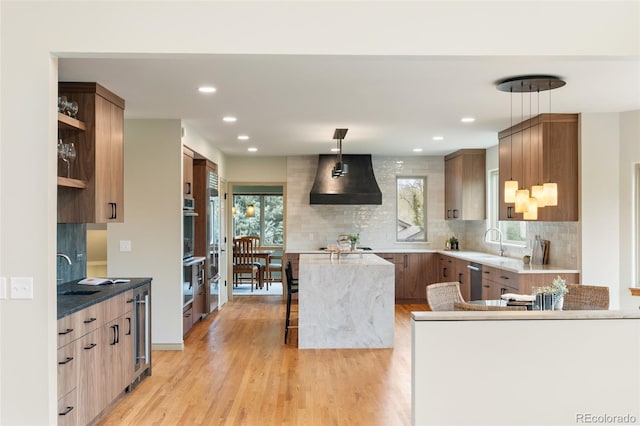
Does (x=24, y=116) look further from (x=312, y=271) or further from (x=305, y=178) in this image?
(x=305, y=178)

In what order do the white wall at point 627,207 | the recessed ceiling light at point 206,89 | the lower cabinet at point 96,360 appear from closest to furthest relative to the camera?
the lower cabinet at point 96,360, the recessed ceiling light at point 206,89, the white wall at point 627,207

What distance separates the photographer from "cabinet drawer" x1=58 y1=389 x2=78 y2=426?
300 cm

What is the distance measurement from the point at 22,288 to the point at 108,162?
1772 millimetres

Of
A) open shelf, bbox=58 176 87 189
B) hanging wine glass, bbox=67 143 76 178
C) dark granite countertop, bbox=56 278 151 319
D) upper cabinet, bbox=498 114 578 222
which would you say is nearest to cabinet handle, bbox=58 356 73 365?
dark granite countertop, bbox=56 278 151 319

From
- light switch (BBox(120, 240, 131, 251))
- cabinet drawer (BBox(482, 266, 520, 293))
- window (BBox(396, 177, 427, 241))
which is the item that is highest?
window (BBox(396, 177, 427, 241))

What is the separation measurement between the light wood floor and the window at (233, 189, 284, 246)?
553 cm

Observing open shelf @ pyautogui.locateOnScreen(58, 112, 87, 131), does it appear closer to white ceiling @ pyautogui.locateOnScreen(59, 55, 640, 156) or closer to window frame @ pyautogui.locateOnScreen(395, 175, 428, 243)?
white ceiling @ pyautogui.locateOnScreen(59, 55, 640, 156)

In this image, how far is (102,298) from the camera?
3.57 metres

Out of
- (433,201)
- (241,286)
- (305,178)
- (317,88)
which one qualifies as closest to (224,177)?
(305,178)

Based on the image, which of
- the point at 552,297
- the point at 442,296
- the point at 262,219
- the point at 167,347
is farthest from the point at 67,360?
the point at 262,219

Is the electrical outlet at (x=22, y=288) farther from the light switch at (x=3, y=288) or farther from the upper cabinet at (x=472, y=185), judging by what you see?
the upper cabinet at (x=472, y=185)

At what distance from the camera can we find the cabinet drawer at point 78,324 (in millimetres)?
3018

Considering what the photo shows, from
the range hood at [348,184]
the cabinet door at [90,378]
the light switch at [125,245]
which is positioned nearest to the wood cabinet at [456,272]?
the range hood at [348,184]

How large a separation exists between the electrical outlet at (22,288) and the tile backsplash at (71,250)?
4.88 ft
